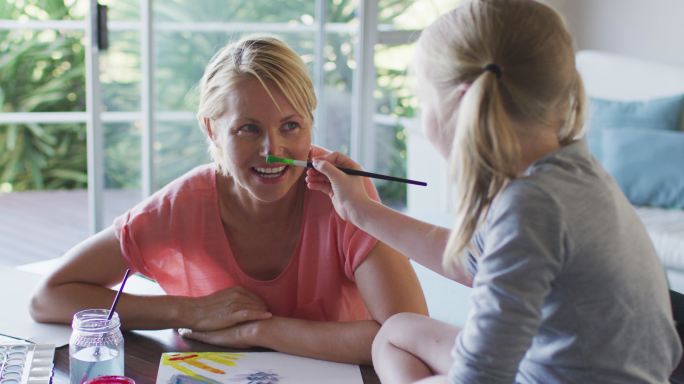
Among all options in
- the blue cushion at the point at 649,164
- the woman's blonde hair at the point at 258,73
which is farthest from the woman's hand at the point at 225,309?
the blue cushion at the point at 649,164

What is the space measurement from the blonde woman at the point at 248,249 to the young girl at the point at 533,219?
17.7 inches

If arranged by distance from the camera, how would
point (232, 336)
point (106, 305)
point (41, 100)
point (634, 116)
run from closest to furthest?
1. point (232, 336)
2. point (106, 305)
3. point (634, 116)
4. point (41, 100)

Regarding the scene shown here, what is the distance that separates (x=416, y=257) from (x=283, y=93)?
40cm

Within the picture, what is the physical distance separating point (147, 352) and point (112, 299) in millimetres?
196

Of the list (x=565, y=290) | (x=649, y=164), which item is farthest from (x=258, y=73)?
(x=649, y=164)

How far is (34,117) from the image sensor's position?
426 cm

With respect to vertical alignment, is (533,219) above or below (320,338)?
above

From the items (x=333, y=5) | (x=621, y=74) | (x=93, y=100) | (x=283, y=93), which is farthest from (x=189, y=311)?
(x=333, y=5)

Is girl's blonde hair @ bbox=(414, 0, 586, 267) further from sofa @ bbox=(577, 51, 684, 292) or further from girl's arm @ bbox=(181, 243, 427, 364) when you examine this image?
sofa @ bbox=(577, 51, 684, 292)

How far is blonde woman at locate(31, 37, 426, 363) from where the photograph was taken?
1454 mm

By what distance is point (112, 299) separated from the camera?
154 cm

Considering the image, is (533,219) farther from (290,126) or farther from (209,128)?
(209,128)

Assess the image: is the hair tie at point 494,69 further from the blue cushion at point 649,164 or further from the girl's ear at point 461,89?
the blue cushion at point 649,164

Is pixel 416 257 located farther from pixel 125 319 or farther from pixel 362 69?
pixel 362 69
